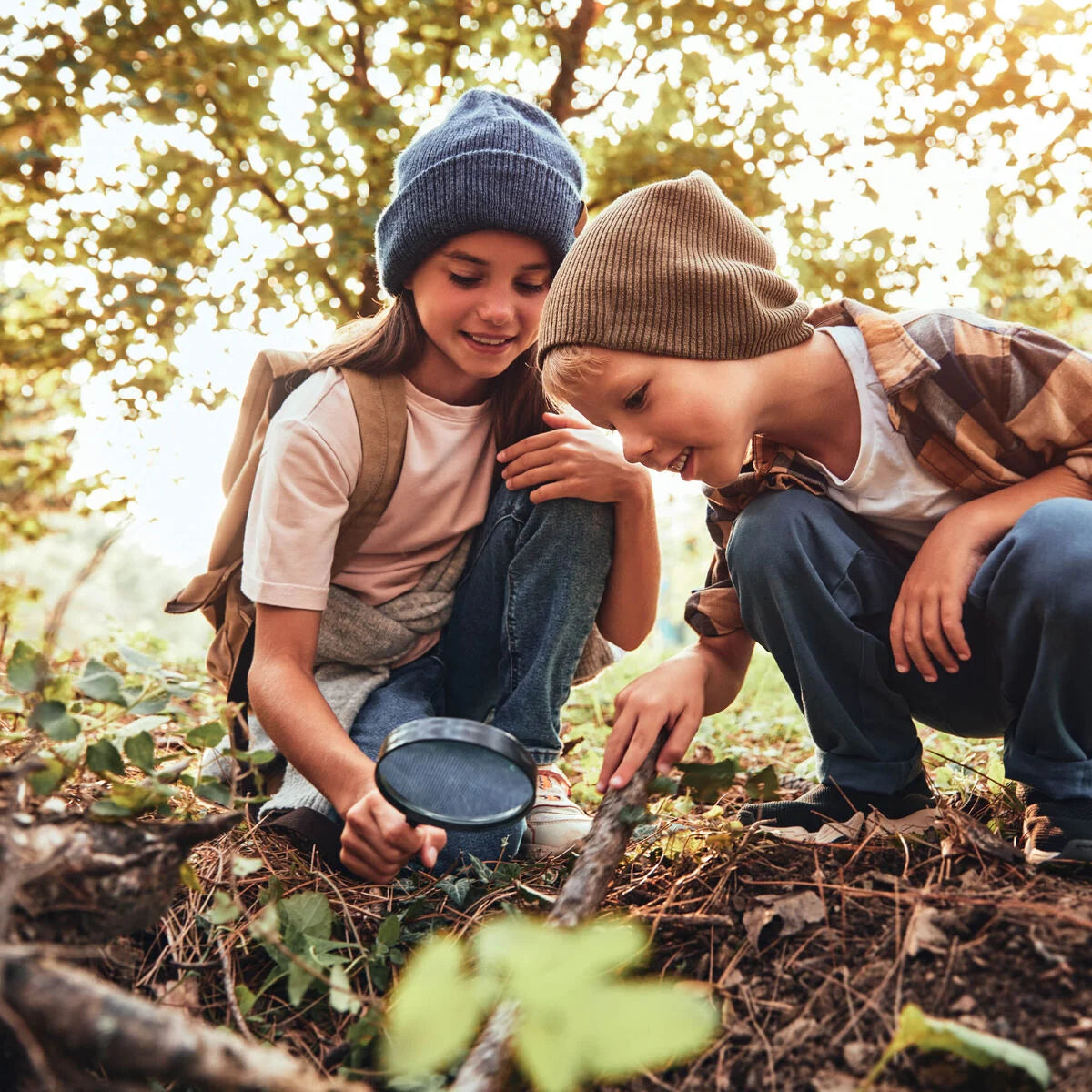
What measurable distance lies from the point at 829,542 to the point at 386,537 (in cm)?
115

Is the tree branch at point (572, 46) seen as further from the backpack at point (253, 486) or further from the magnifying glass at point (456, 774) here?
the magnifying glass at point (456, 774)

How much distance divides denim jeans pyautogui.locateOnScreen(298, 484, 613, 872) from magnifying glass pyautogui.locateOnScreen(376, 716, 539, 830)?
0.80 meters

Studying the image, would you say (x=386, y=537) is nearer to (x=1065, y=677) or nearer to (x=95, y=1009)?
(x=1065, y=677)

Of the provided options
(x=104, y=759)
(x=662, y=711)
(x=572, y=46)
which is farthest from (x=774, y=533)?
(x=572, y=46)

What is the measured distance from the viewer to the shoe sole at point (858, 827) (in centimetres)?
161

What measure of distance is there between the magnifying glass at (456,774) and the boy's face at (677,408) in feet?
2.55

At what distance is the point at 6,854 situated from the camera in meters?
0.98

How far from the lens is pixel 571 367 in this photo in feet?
6.27

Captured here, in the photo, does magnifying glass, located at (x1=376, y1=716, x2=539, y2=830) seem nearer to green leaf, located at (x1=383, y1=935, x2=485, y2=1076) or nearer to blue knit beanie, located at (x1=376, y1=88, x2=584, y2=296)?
green leaf, located at (x1=383, y1=935, x2=485, y2=1076)

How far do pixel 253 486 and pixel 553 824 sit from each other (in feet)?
3.69

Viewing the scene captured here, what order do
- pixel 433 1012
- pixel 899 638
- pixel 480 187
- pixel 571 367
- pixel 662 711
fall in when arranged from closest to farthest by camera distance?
pixel 433 1012
pixel 662 711
pixel 899 638
pixel 571 367
pixel 480 187

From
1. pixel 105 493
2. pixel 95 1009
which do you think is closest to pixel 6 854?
pixel 95 1009

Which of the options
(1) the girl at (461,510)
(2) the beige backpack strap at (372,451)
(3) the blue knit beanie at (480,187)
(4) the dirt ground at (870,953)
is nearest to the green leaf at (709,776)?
(4) the dirt ground at (870,953)

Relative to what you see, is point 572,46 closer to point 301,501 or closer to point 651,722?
point 301,501
